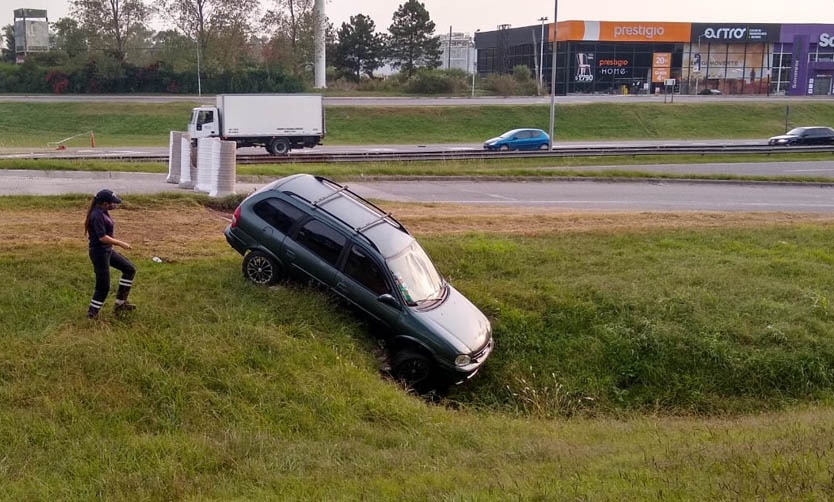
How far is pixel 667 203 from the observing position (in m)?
21.2

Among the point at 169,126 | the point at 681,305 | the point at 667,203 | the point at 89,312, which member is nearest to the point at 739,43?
the point at 169,126

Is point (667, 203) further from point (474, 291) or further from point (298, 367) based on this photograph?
point (298, 367)

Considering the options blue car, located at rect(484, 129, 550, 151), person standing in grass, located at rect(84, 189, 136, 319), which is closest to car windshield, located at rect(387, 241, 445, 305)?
person standing in grass, located at rect(84, 189, 136, 319)

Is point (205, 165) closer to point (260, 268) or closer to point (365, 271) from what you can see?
point (260, 268)

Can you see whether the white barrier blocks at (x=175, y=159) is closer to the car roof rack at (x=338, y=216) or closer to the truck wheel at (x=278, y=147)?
the car roof rack at (x=338, y=216)


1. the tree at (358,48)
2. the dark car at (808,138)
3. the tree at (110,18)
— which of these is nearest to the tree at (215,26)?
the tree at (110,18)

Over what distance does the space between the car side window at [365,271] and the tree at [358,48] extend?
2629 inches

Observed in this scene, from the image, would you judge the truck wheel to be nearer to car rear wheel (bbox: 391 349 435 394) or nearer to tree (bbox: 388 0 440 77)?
car rear wheel (bbox: 391 349 435 394)

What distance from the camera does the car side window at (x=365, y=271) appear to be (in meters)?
8.95

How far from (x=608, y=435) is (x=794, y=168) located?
29250 millimetres

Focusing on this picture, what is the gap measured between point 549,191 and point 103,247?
16.7 metres

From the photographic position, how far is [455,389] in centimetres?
900

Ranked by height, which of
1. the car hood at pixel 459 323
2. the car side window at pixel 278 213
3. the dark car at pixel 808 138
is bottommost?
the car hood at pixel 459 323

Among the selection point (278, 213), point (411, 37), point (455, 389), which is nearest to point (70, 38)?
point (411, 37)
